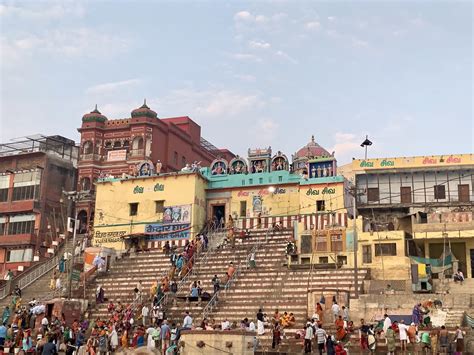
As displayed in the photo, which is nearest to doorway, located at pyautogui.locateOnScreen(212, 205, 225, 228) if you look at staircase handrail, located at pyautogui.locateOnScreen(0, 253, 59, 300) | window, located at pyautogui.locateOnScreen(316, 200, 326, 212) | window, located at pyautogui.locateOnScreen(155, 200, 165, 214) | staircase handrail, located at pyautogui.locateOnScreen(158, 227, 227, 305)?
window, located at pyautogui.locateOnScreen(155, 200, 165, 214)

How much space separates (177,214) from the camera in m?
40.6

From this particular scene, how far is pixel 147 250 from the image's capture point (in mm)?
39312

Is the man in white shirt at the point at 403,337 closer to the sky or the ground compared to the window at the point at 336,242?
closer to the ground

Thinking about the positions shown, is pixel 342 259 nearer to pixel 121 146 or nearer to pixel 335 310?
pixel 335 310

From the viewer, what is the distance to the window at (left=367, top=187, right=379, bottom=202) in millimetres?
41125

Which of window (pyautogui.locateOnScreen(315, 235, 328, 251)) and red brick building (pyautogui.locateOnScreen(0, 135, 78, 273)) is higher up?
red brick building (pyautogui.locateOnScreen(0, 135, 78, 273))

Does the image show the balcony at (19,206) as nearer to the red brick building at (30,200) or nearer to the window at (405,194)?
the red brick building at (30,200)

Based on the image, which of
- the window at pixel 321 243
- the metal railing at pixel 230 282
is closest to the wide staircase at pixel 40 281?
the metal railing at pixel 230 282

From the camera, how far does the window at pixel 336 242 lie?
1338 inches

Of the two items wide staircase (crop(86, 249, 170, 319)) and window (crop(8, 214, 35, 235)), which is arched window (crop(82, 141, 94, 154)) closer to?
window (crop(8, 214, 35, 235))

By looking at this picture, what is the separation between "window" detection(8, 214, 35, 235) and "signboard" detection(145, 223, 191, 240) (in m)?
9.86

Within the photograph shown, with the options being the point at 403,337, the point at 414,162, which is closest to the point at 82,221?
the point at 414,162

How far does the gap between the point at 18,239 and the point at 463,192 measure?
1218 inches

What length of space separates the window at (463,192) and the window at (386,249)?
890 cm
